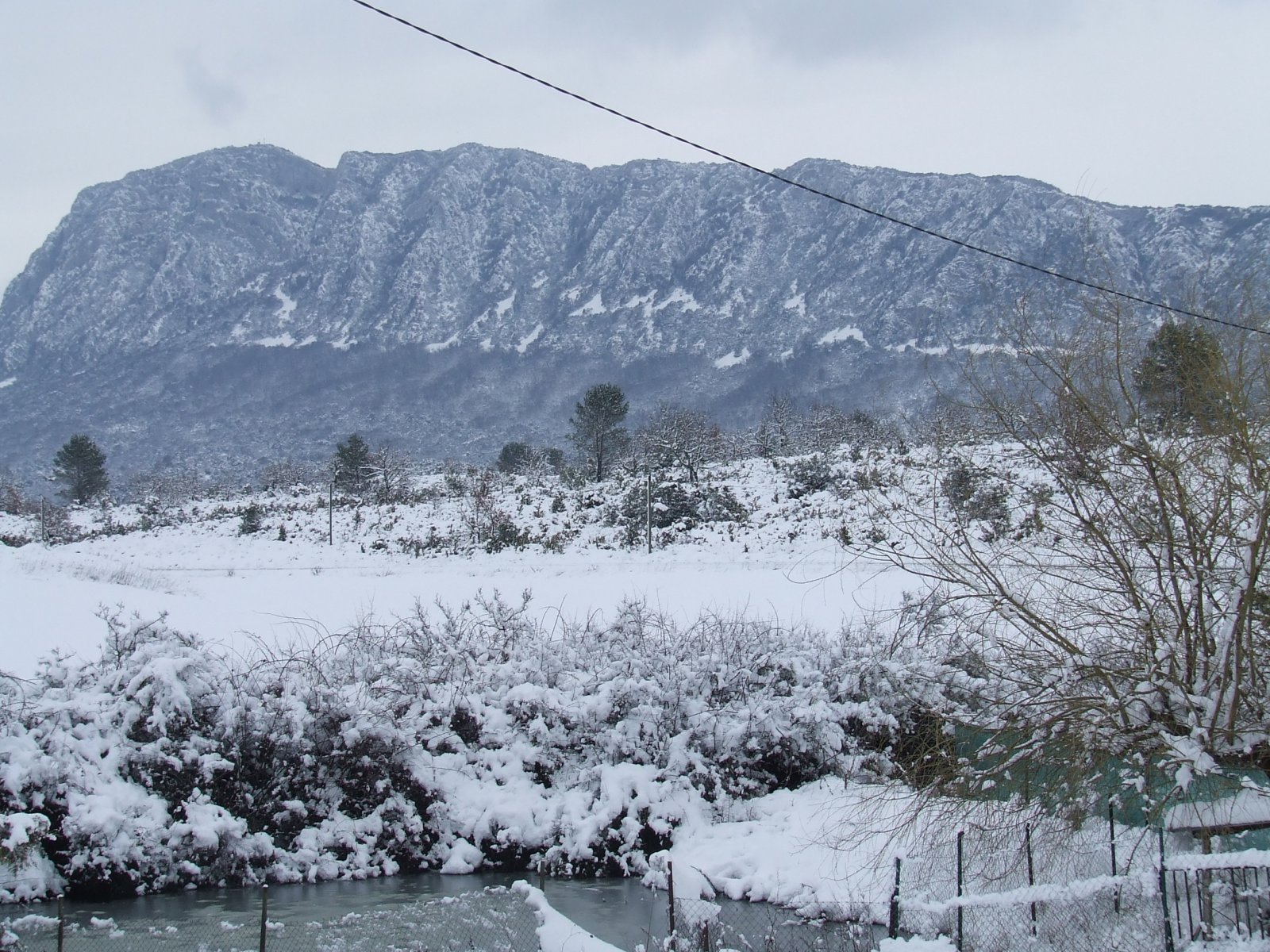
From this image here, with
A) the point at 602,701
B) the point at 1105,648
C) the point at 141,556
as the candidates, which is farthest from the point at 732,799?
the point at 141,556

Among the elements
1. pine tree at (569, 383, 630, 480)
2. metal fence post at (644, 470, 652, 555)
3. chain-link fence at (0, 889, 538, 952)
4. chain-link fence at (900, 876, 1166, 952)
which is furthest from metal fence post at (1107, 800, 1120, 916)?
pine tree at (569, 383, 630, 480)

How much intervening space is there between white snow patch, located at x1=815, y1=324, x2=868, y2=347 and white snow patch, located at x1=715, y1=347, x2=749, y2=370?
45.6 feet

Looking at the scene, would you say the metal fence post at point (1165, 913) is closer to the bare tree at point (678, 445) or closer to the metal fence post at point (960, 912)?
the metal fence post at point (960, 912)

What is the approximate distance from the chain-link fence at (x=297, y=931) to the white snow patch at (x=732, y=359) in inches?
6942

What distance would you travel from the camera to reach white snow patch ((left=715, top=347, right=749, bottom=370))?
185250 millimetres

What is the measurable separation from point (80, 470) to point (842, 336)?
14705cm

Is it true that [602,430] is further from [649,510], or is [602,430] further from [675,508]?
[649,510]

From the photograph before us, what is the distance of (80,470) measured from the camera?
5862cm

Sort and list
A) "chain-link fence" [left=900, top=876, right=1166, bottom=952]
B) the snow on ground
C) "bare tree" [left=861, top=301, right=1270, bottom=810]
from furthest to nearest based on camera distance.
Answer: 1. the snow on ground
2. "bare tree" [left=861, top=301, right=1270, bottom=810]
3. "chain-link fence" [left=900, top=876, right=1166, bottom=952]

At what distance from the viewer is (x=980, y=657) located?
8703 mm

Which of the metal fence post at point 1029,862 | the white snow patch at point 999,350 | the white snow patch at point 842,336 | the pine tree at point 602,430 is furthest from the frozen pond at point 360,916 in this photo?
the white snow patch at point 842,336

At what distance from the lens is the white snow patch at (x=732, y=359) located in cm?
18525

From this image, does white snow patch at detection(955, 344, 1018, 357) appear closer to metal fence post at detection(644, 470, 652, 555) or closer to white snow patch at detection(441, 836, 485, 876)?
white snow patch at detection(441, 836, 485, 876)

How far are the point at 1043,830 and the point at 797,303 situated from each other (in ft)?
639
